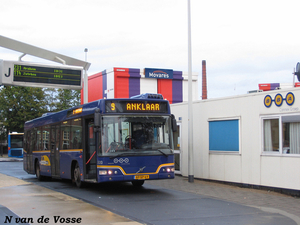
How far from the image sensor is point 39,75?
52.2ft

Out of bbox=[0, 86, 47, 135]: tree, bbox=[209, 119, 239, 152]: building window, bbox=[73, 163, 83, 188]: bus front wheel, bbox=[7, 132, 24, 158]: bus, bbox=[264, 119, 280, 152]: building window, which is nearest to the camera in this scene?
bbox=[264, 119, 280, 152]: building window

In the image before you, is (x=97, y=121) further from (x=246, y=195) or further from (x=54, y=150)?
(x=54, y=150)

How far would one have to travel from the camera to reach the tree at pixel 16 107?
168 ft

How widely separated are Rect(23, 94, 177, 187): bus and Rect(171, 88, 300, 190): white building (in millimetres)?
3243

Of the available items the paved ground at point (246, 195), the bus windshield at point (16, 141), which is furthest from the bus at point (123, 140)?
the bus windshield at point (16, 141)

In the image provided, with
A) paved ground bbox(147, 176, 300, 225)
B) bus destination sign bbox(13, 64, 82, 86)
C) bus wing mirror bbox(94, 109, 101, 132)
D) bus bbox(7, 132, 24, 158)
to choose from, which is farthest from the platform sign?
bus bbox(7, 132, 24, 158)

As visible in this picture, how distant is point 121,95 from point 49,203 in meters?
15.0

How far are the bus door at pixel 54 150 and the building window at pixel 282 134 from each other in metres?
8.00

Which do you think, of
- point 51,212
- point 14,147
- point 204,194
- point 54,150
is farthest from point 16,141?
point 51,212

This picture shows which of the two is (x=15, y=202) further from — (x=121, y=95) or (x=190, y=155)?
(x=121, y=95)

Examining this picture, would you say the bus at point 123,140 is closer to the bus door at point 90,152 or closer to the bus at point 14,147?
the bus door at point 90,152

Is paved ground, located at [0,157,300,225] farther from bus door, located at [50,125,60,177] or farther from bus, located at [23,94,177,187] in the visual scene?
bus door, located at [50,125,60,177]

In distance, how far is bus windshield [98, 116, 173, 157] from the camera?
1195 centimetres

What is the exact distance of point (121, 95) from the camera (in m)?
24.8
